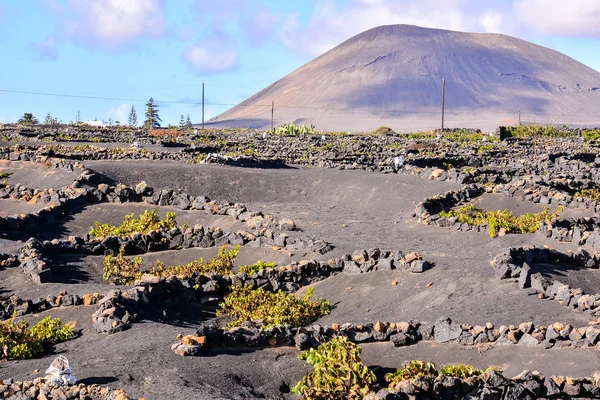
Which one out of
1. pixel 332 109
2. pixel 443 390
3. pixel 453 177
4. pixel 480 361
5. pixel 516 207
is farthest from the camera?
pixel 332 109

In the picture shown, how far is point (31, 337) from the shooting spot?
10805 mm

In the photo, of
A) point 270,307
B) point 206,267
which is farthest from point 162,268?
point 270,307

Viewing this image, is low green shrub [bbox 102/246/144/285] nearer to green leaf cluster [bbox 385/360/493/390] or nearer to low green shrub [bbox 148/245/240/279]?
low green shrub [bbox 148/245/240/279]

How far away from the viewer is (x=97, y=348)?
33.9 feet

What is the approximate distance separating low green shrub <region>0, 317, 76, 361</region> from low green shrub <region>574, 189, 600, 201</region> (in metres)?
15.9

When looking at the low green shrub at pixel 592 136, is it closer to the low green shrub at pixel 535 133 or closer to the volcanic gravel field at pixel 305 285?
the low green shrub at pixel 535 133

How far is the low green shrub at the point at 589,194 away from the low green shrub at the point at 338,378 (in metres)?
15.8

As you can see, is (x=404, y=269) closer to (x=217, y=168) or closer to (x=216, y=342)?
(x=216, y=342)

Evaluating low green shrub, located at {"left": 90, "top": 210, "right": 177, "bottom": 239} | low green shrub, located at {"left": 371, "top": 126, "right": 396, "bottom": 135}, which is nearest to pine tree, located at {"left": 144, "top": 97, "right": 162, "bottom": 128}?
low green shrub, located at {"left": 371, "top": 126, "right": 396, "bottom": 135}

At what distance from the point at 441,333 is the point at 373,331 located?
2.82 ft

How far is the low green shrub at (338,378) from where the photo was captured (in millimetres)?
8406

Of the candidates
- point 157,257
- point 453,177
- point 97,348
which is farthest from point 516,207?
point 97,348

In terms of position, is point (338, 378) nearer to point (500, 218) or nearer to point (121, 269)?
point (121, 269)

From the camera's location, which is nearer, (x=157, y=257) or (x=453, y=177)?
(x=157, y=257)
